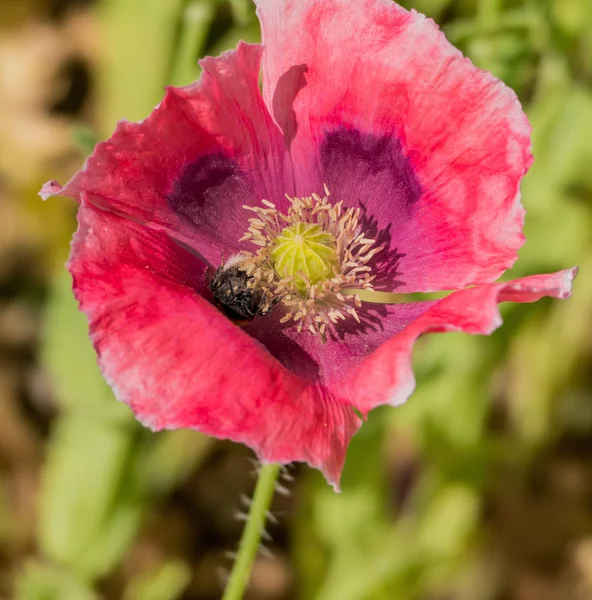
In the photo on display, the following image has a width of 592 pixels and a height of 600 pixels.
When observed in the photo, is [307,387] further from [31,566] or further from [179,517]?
[179,517]

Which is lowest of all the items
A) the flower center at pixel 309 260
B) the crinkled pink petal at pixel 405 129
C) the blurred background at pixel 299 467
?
the blurred background at pixel 299 467

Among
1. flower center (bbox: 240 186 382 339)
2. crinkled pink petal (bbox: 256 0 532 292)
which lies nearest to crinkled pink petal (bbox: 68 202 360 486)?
flower center (bbox: 240 186 382 339)

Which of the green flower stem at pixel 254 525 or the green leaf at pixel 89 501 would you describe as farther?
the green leaf at pixel 89 501

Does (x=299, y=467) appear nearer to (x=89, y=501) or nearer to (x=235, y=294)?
(x=89, y=501)

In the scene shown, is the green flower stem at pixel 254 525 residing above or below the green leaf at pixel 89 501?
above

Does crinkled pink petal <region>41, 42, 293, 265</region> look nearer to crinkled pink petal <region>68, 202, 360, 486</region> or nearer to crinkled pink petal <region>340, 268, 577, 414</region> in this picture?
crinkled pink petal <region>68, 202, 360, 486</region>

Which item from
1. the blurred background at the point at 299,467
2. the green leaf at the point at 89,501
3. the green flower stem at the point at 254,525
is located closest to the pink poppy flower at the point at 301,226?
the green flower stem at the point at 254,525

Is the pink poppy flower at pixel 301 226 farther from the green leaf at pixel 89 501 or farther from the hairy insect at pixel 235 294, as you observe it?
the green leaf at pixel 89 501

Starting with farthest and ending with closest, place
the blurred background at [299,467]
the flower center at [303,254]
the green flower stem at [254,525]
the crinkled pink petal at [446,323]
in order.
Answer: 1. the blurred background at [299,467]
2. the flower center at [303,254]
3. the green flower stem at [254,525]
4. the crinkled pink petal at [446,323]

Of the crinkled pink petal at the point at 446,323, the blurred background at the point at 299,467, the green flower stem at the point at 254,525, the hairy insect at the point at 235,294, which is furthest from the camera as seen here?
the blurred background at the point at 299,467
